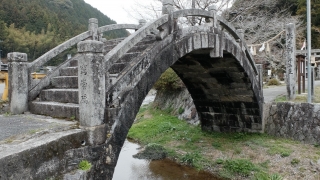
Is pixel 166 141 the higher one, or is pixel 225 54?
pixel 225 54

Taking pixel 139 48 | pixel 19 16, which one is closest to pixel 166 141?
pixel 139 48

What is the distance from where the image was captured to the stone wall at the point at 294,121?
31.9ft

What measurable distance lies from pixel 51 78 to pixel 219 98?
7.38 meters

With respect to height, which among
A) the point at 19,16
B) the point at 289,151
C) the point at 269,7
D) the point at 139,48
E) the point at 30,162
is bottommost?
the point at 289,151

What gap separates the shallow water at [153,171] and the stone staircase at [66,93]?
4.45 m

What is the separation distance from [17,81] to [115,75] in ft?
7.45

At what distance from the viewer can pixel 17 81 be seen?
18.9 ft

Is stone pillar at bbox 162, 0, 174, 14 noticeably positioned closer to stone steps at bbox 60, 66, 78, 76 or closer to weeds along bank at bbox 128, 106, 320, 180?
stone steps at bbox 60, 66, 78, 76

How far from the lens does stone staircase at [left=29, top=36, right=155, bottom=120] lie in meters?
5.09

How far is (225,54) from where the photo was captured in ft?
29.3

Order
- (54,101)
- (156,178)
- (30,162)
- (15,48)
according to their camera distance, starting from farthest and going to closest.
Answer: (15,48), (156,178), (54,101), (30,162)

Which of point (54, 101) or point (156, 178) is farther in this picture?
point (156, 178)

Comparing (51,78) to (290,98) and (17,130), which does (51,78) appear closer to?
(17,130)

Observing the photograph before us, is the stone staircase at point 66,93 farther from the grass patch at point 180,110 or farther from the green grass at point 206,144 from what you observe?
the grass patch at point 180,110
